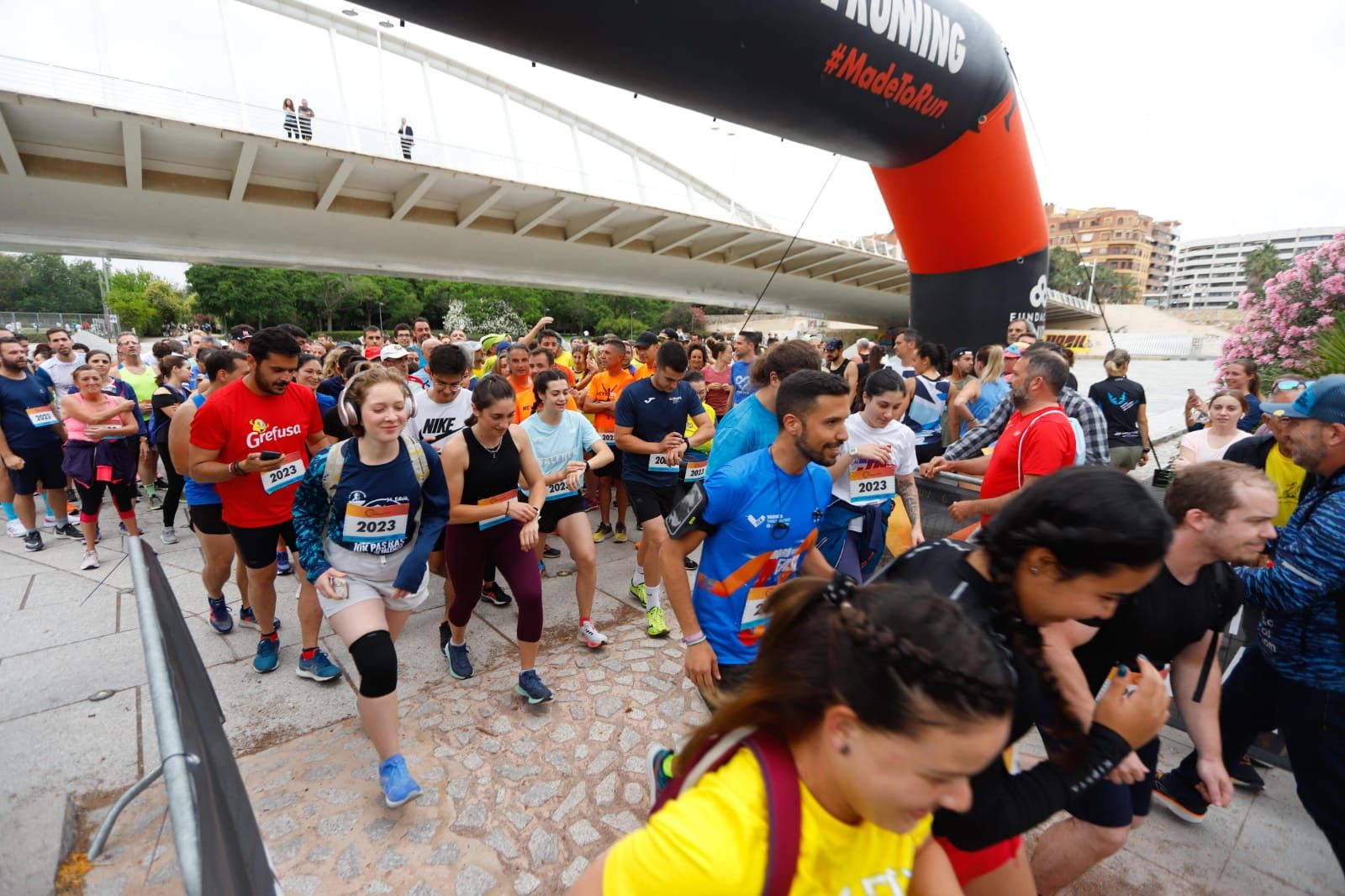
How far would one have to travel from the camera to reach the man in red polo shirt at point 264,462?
3.29m

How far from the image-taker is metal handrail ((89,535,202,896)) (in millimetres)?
1171

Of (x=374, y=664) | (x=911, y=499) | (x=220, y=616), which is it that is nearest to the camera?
(x=374, y=664)

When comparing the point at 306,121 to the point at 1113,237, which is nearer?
the point at 306,121

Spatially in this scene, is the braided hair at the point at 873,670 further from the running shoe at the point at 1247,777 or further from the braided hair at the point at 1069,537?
the running shoe at the point at 1247,777

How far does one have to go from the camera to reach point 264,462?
3240mm

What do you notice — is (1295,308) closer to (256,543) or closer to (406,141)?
(256,543)

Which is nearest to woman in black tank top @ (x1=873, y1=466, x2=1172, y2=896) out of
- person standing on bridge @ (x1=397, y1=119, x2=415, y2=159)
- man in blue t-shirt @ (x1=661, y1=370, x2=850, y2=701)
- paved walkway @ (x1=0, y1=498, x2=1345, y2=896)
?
man in blue t-shirt @ (x1=661, y1=370, x2=850, y2=701)

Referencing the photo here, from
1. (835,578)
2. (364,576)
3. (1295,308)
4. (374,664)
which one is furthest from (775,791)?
(1295,308)

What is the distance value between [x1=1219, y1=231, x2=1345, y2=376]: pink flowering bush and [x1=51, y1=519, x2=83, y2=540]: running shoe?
1243 centimetres

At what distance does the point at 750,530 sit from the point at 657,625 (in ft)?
6.48

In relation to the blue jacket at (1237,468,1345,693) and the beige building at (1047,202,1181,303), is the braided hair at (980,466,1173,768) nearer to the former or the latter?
the blue jacket at (1237,468,1345,693)

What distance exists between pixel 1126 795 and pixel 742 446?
1971mm

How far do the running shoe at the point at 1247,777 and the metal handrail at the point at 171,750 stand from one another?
3834 mm

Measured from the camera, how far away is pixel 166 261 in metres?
15.0
